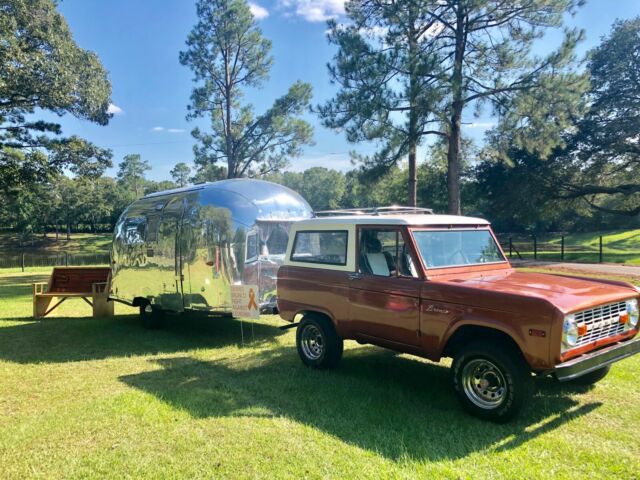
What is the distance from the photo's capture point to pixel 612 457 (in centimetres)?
404

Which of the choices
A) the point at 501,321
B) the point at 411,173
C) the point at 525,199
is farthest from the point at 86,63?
the point at 525,199

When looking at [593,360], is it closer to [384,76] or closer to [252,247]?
[252,247]

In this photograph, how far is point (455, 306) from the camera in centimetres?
495

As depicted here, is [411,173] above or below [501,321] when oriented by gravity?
above

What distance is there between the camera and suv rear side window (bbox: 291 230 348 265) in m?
6.40

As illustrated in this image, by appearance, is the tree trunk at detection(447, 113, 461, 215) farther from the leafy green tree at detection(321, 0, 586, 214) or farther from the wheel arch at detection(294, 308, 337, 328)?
the wheel arch at detection(294, 308, 337, 328)

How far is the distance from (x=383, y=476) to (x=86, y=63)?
67.5 ft

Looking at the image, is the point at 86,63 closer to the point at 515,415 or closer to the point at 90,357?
the point at 90,357

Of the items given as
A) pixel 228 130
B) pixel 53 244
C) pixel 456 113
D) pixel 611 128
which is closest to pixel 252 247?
pixel 456 113

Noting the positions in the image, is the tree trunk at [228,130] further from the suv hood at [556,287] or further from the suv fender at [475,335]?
the suv fender at [475,335]

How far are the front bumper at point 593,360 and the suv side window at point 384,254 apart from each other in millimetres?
1800

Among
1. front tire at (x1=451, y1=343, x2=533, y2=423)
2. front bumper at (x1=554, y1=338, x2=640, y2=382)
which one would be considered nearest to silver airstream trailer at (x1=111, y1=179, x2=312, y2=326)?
front tire at (x1=451, y1=343, x2=533, y2=423)

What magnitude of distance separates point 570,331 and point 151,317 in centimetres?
843

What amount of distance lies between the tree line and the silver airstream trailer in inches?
329
